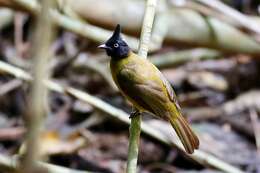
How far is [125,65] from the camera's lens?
97.3 inches

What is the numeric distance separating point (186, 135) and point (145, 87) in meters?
0.27

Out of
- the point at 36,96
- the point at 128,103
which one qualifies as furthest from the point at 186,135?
the point at 128,103

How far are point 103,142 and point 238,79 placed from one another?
159cm

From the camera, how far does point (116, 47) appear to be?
2420 mm

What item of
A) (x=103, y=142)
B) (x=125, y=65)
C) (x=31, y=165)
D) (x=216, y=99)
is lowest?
(x=31, y=165)

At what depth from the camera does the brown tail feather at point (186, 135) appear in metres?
2.33

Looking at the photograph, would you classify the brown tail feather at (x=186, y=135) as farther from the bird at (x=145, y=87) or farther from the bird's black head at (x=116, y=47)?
the bird's black head at (x=116, y=47)

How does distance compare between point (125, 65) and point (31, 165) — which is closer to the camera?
point (31, 165)

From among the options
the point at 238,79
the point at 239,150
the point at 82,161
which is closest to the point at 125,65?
the point at 82,161

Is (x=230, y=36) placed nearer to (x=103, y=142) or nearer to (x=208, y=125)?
(x=208, y=125)

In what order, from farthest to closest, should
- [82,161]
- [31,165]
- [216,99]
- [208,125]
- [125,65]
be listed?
[216,99] < [208,125] < [82,161] < [125,65] < [31,165]

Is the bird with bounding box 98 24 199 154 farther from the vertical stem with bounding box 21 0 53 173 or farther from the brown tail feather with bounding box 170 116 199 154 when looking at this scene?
the vertical stem with bounding box 21 0 53 173

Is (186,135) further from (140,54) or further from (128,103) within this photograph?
(128,103)

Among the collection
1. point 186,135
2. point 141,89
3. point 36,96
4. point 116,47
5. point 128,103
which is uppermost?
point 128,103
